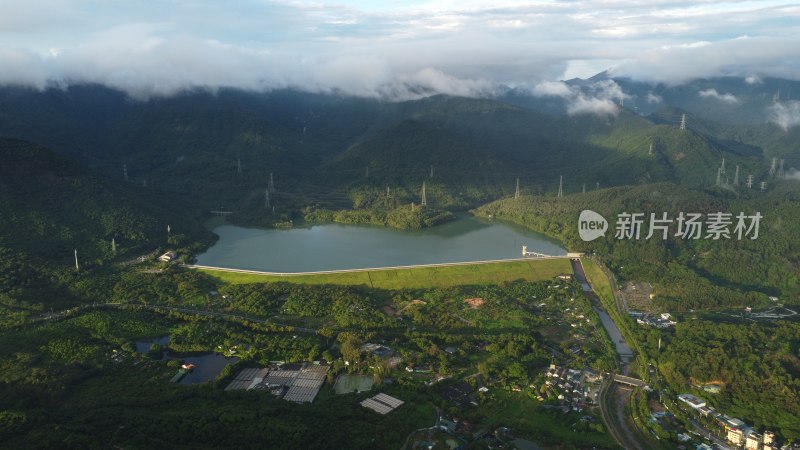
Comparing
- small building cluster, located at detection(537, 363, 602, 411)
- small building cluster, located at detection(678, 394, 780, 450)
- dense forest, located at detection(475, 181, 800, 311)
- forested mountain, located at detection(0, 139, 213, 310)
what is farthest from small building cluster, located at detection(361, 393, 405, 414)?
forested mountain, located at detection(0, 139, 213, 310)

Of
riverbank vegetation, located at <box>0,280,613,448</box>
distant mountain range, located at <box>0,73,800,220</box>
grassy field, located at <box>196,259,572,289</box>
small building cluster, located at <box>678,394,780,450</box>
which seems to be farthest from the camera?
distant mountain range, located at <box>0,73,800,220</box>

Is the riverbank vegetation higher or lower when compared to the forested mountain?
lower

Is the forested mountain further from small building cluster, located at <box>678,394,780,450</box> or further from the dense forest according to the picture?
small building cluster, located at <box>678,394,780,450</box>

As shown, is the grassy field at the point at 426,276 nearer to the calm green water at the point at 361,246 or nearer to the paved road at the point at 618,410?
the calm green water at the point at 361,246

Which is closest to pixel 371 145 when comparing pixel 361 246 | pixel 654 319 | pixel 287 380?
pixel 361 246

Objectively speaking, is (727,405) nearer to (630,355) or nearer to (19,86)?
(630,355)

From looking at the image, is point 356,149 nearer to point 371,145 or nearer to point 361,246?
point 371,145

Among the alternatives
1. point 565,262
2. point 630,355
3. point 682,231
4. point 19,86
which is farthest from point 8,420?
point 19,86
